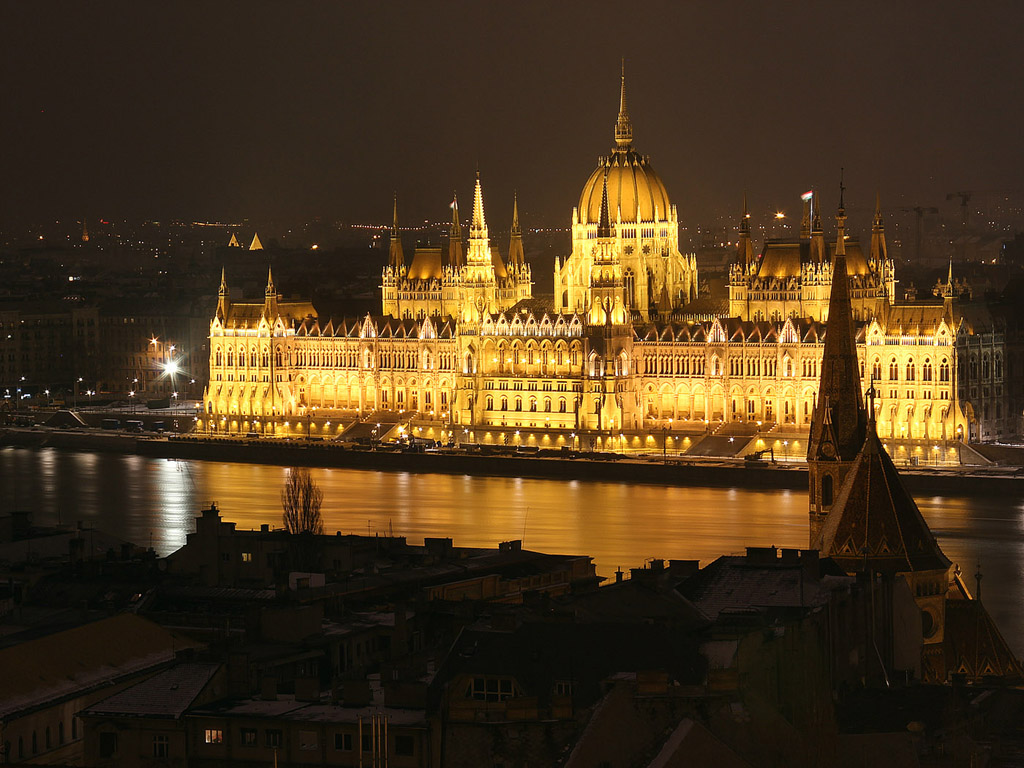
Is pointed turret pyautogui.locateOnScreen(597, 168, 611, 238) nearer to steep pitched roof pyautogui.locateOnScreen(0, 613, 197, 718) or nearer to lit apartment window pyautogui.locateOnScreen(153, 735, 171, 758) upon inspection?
steep pitched roof pyautogui.locateOnScreen(0, 613, 197, 718)

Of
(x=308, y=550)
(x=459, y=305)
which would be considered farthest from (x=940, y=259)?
(x=308, y=550)

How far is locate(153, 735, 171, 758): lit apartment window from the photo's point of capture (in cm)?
2419

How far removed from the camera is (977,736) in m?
26.2

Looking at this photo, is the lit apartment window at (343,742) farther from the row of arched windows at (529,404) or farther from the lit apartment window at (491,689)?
the row of arched windows at (529,404)

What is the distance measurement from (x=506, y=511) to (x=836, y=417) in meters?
37.9

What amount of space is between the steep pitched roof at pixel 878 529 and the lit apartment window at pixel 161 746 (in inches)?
401

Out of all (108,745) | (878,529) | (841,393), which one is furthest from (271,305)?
(108,745)

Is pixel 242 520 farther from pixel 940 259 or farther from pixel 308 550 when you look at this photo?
pixel 940 259

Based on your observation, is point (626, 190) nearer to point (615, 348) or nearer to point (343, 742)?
point (615, 348)

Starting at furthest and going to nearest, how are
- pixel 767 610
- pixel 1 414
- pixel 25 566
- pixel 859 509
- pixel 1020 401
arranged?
1. pixel 1 414
2. pixel 1020 401
3. pixel 25 566
4. pixel 859 509
5. pixel 767 610

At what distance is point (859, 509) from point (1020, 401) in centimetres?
6261

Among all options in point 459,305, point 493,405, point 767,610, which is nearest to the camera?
point 767,610

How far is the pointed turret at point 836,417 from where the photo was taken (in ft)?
124

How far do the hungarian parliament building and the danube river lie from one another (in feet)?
23.6
